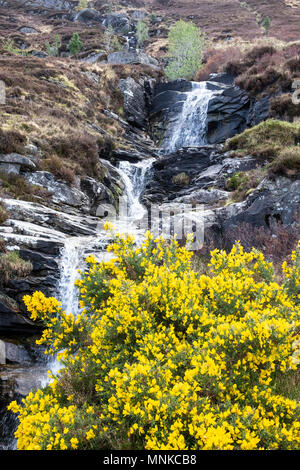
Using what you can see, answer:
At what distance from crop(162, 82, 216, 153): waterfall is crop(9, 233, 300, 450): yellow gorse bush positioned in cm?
2172

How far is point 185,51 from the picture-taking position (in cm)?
4009

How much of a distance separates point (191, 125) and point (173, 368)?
25156 mm

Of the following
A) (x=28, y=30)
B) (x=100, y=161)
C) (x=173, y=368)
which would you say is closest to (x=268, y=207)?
(x=173, y=368)

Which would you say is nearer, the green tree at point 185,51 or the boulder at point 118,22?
the green tree at point 185,51

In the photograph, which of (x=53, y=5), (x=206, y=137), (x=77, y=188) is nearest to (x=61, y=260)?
(x=77, y=188)

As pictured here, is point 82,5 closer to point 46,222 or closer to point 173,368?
point 46,222

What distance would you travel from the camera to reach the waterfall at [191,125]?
24797 millimetres

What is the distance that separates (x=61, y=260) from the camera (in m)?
9.39

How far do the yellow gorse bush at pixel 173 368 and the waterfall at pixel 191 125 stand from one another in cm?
2172

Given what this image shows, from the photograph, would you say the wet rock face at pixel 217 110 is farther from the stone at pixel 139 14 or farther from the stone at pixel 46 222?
the stone at pixel 139 14

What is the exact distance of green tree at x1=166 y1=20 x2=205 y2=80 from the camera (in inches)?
1484

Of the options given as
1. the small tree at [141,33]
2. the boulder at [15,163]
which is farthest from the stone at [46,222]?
the small tree at [141,33]

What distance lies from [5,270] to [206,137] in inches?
795

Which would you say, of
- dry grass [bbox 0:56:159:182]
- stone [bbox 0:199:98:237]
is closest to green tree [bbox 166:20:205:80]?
dry grass [bbox 0:56:159:182]
